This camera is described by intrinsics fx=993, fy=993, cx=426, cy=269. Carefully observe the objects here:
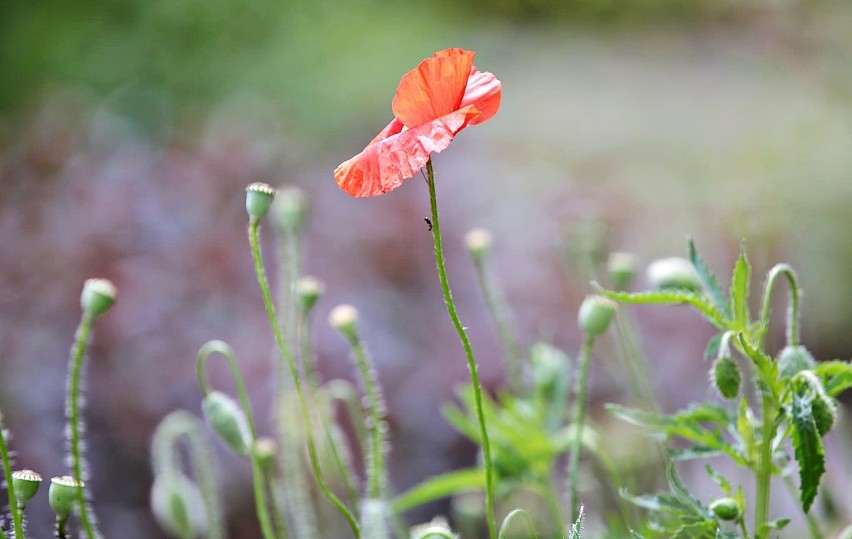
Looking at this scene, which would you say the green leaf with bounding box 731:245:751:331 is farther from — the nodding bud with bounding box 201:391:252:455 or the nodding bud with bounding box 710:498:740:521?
the nodding bud with bounding box 201:391:252:455

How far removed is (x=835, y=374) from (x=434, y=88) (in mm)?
309

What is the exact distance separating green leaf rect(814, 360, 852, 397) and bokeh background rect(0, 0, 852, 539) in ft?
1.16

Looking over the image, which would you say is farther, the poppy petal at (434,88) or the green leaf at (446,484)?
the green leaf at (446,484)

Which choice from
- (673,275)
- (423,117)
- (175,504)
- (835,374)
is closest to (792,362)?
(835,374)

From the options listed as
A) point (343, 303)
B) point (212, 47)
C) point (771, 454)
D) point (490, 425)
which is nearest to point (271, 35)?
point (212, 47)

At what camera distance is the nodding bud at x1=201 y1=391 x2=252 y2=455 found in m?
0.74

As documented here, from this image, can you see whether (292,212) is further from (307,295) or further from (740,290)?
(740,290)

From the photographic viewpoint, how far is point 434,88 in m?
0.59

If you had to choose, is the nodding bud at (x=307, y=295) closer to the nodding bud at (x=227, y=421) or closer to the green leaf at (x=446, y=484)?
the nodding bud at (x=227, y=421)

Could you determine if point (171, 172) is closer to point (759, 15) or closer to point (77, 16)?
point (77, 16)

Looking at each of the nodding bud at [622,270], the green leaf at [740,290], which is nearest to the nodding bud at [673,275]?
the nodding bud at [622,270]

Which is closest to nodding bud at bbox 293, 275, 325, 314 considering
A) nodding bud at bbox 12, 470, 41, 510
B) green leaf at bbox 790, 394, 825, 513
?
nodding bud at bbox 12, 470, 41, 510

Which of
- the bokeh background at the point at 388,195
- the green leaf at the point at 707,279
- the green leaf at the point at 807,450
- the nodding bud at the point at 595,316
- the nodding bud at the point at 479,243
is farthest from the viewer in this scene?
the bokeh background at the point at 388,195

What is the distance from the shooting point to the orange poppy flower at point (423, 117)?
1.81 ft
